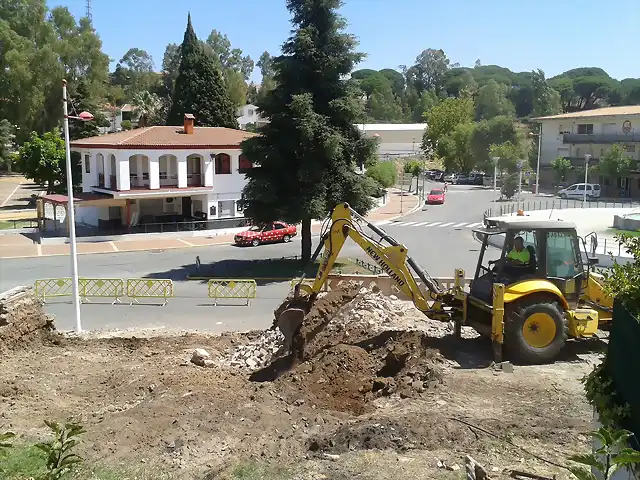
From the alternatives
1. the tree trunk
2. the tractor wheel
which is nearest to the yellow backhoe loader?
the tractor wheel

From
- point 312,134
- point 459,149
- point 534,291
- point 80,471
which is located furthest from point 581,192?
point 80,471

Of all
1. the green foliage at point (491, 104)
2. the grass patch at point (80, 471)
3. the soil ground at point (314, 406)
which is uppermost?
the green foliage at point (491, 104)

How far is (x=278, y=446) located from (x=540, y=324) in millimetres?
6432

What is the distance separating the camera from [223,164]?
143 ft

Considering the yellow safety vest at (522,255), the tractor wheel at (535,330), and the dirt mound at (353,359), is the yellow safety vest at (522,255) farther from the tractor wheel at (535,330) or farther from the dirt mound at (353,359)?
the dirt mound at (353,359)

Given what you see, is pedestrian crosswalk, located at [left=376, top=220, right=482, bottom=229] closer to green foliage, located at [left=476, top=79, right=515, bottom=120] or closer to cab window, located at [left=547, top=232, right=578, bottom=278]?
cab window, located at [left=547, top=232, right=578, bottom=278]

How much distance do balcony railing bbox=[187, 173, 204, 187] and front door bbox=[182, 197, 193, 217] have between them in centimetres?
156

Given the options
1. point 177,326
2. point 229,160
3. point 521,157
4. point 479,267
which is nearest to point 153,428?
point 479,267

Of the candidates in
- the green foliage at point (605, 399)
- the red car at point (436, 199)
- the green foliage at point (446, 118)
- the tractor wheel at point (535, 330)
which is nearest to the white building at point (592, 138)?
the green foliage at point (446, 118)

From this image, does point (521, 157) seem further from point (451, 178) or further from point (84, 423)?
point (84, 423)

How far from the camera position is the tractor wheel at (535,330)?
45.4ft

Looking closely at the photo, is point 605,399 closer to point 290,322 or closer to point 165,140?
point 290,322

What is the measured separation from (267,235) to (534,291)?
25050 millimetres

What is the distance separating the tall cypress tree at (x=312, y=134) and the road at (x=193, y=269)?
361 cm
